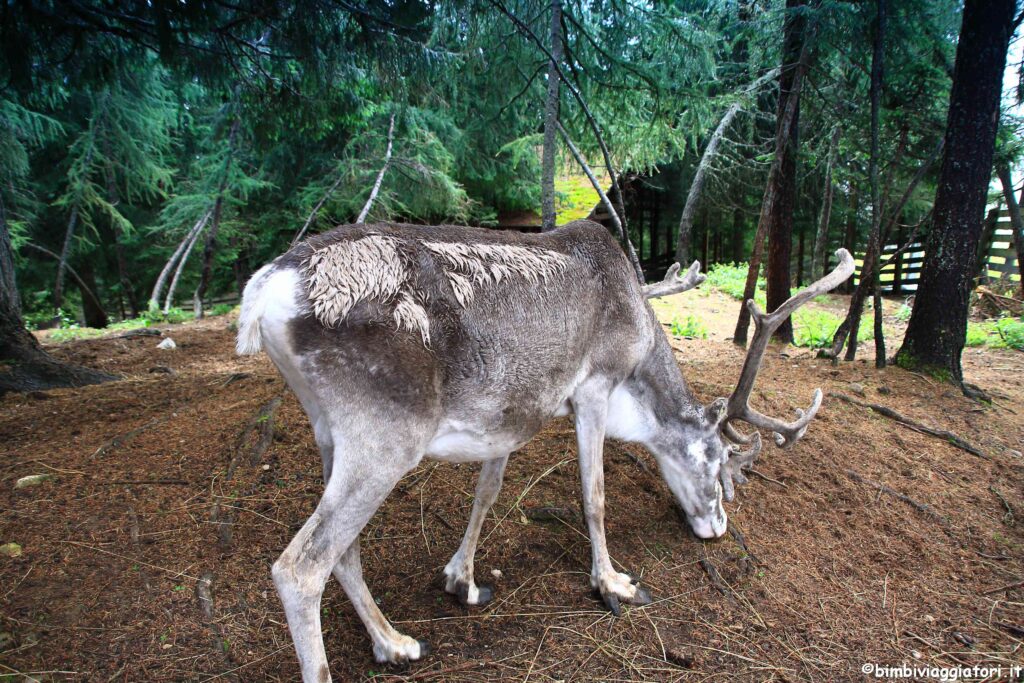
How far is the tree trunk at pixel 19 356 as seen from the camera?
581 cm

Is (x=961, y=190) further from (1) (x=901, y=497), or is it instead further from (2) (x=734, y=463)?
(2) (x=734, y=463)

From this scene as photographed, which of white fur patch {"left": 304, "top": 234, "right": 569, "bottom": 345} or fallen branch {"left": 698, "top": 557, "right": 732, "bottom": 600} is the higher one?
white fur patch {"left": 304, "top": 234, "right": 569, "bottom": 345}

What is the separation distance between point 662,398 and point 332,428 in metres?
2.22

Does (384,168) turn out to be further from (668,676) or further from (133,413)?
(668,676)

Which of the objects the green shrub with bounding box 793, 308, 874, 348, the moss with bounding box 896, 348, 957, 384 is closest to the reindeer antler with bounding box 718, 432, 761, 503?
the moss with bounding box 896, 348, 957, 384

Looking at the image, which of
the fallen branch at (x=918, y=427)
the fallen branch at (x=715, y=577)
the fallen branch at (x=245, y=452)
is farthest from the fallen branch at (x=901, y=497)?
the fallen branch at (x=245, y=452)

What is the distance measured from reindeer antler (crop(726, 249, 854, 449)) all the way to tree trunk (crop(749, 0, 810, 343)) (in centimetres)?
444

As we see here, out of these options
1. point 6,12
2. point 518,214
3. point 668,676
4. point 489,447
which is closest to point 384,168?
point 518,214

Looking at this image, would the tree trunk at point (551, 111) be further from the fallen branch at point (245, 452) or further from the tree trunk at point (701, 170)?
the tree trunk at point (701, 170)

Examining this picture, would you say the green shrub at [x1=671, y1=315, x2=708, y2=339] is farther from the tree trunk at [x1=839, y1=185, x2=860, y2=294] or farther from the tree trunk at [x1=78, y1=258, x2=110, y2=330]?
the tree trunk at [x1=78, y1=258, x2=110, y2=330]

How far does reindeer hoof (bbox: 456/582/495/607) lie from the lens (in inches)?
129

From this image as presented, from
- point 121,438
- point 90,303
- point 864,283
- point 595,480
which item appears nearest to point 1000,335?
point 864,283

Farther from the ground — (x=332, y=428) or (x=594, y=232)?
(x=594, y=232)

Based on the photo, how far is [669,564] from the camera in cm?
365
